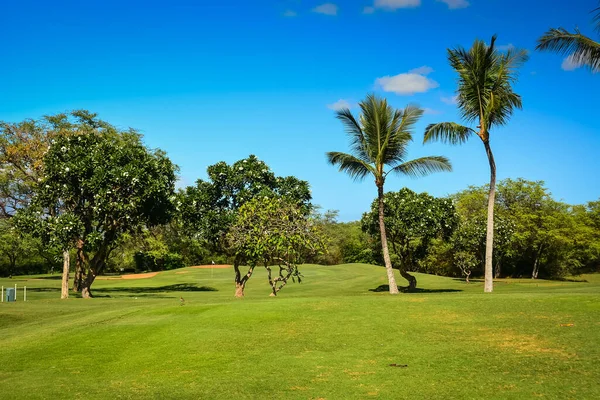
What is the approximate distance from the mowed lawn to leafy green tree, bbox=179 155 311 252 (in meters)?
10.2

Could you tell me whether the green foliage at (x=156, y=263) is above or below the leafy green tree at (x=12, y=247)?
below

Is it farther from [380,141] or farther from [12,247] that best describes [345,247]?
[380,141]

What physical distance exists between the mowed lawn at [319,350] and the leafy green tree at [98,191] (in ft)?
37.2

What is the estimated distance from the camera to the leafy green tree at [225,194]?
30.7m

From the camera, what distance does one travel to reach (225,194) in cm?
3123

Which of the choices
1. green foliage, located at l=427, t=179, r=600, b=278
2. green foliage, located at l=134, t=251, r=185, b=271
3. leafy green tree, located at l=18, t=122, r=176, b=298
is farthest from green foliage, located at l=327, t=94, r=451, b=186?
green foliage, located at l=134, t=251, r=185, b=271

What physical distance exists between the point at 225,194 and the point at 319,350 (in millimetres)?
19143

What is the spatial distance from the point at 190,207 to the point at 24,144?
16.9 metres

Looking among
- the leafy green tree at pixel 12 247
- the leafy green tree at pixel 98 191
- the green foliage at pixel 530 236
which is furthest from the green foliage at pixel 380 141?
the leafy green tree at pixel 12 247

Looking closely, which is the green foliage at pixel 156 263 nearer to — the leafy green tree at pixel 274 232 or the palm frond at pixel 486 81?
the leafy green tree at pixel 274 232

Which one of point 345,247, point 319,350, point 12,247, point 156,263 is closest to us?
point 319,350

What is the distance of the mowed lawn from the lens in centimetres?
1009

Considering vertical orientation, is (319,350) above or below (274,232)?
below

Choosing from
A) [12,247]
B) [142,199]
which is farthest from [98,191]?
[12,247]
